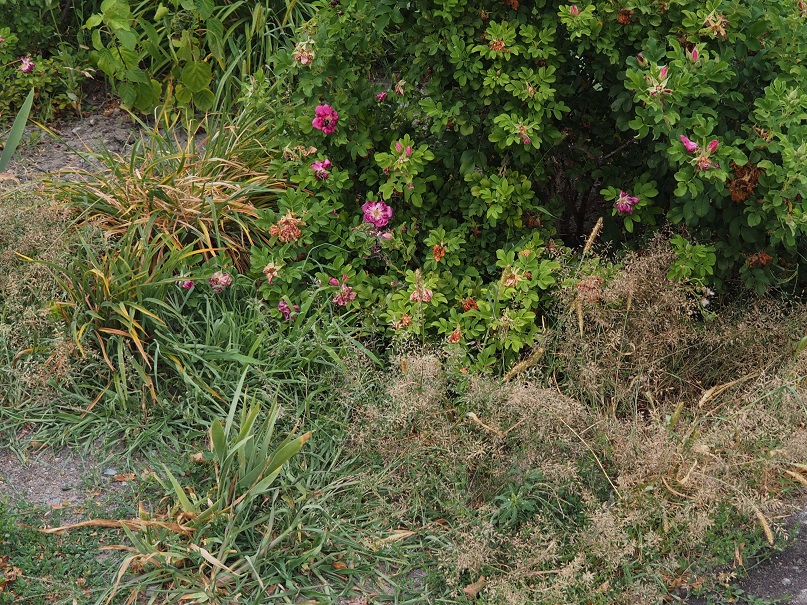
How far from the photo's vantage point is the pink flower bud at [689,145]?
3168mm

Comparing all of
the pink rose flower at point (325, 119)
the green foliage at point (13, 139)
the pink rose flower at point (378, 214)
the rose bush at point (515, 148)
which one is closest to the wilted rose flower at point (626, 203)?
the rose bush at point (515, 148)

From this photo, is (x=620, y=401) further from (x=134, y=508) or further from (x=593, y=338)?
(x=134, y=508)

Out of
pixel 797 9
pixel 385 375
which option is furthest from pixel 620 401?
pixel 797 9

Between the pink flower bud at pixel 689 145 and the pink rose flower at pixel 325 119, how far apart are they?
1313mm

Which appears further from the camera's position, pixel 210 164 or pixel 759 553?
pixel 210 164

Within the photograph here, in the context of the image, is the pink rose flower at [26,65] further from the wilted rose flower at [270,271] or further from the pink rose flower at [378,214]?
the pink rose flower at [378,214]

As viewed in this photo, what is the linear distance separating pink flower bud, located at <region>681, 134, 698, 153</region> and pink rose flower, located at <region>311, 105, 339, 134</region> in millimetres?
1313

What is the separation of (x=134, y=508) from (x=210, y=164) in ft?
5.86

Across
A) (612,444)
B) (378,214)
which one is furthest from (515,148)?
(612,444)

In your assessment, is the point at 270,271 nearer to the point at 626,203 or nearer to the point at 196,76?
the point at 626,203

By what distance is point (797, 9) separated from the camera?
131 inches

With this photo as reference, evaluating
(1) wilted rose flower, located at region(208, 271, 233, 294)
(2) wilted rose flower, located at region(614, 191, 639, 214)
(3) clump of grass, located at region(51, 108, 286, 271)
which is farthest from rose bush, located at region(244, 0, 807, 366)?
(3) clump of grass, located at region(51, 108, 286, 271)

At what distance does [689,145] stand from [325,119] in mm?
1374

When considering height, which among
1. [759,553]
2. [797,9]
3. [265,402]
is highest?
[797,9]
